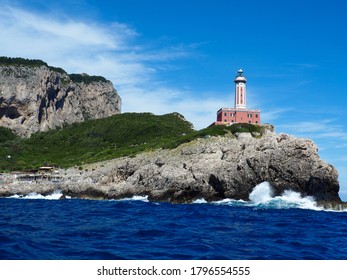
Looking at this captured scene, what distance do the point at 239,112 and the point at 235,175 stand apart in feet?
173

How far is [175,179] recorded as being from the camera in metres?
61.2

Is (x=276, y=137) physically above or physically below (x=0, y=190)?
above

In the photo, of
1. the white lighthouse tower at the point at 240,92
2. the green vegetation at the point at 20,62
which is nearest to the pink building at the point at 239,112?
the white lighthouse tower at the point at 240,92

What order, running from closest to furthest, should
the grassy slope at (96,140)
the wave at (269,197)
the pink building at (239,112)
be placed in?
the wave at (269,197), the grassy slope at (96,140), the pink building at (239,112)

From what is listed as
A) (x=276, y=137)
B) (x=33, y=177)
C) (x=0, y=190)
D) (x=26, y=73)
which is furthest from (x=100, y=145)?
(x=276, y=137)

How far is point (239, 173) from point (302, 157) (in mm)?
9350

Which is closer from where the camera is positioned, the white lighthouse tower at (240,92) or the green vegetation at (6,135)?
the white lighthouse tower at (240,92)

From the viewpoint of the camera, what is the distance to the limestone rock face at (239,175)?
5562 centimetres

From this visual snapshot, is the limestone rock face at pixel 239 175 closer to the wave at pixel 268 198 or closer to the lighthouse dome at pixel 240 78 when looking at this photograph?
the wave at pixel 268 198

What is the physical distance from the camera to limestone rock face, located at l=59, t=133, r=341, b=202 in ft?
182

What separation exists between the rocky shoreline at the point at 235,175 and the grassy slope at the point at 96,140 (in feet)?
83.9

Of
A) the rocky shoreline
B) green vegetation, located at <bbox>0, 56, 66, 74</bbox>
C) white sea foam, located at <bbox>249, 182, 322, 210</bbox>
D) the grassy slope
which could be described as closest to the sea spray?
white sea foam, located at <bbox>249, 182, 322, 210</bbox>

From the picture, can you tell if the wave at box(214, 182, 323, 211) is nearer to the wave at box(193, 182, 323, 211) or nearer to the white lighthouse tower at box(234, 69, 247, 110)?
the wave at box(193, 182, 323, 211)
